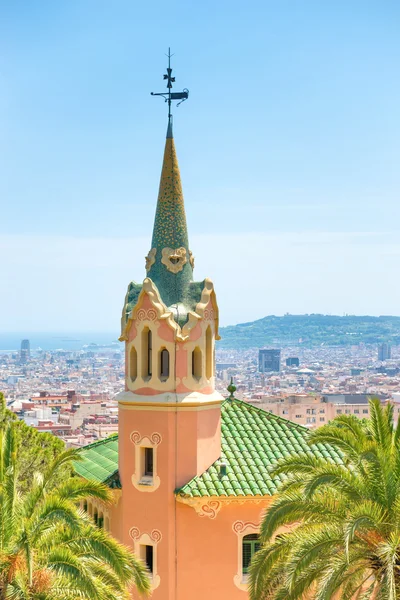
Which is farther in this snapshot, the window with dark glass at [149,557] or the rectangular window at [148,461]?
the rectangular window at [148,461]

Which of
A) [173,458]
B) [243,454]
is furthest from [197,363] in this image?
[243,454]

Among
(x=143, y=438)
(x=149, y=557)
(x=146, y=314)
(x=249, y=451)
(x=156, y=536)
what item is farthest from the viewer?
(x=249, y=451)

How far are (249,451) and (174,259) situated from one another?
14.4 feet

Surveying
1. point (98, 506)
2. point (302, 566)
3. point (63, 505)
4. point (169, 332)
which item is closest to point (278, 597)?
point (302, 566)

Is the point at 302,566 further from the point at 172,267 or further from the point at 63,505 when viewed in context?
the point at 172,267

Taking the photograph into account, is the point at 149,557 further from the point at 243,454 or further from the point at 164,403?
the point at 164,403

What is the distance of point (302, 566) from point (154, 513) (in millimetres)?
6729

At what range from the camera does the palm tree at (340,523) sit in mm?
14586

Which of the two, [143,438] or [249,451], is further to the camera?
[249,451]

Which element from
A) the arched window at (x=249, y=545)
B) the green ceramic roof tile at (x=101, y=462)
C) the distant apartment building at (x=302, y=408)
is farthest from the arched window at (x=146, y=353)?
the distant apartment building at (x=302, y=408)

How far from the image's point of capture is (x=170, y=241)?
22.4 metres

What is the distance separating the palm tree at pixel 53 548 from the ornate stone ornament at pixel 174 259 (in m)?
6.62

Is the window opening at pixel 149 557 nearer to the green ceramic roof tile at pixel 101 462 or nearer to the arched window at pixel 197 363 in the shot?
the green ceramic roof tile at pixel 101 462

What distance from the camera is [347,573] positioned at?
14914 millimetres
